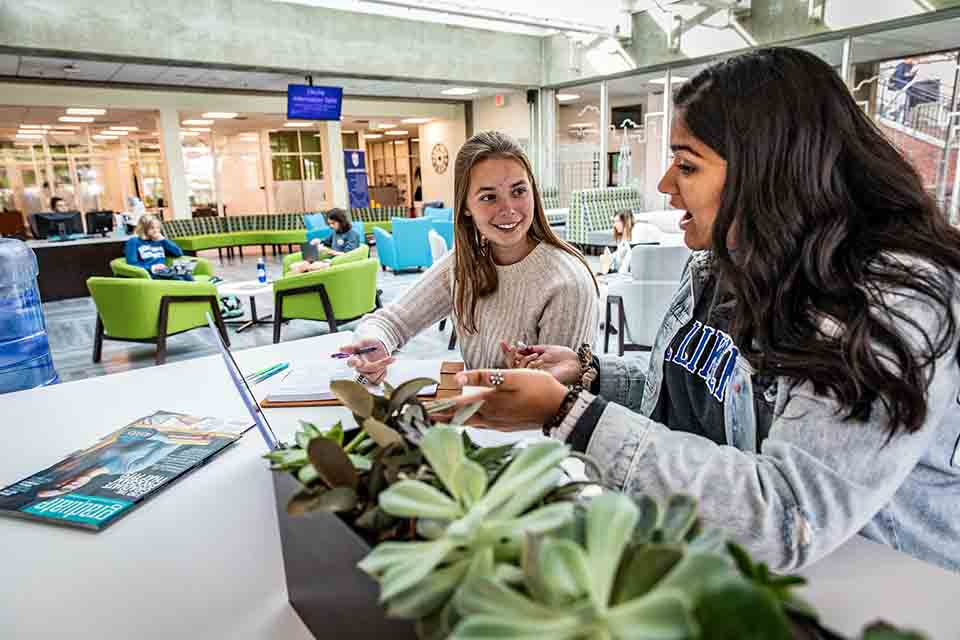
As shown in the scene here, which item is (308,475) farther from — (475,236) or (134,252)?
(134,252)

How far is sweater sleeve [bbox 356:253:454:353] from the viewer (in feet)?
6.73

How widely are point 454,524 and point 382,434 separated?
0.17 meters

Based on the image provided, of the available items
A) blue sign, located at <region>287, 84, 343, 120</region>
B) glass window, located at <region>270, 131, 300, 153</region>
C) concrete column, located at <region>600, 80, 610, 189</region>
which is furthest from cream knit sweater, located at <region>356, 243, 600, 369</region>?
glass window, located at <region>270, 131, 300, 153</region>

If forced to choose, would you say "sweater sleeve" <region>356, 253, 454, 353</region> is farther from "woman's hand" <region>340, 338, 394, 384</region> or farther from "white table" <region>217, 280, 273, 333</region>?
"white table" <region>217, 280, 273, 333</region>

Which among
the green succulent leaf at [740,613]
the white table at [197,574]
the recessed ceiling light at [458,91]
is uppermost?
the recessed ceiling light at [458,91]

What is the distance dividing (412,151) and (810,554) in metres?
20.3

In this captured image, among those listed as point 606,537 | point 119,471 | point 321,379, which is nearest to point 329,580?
point 606,537

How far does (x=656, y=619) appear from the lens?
0.28 m

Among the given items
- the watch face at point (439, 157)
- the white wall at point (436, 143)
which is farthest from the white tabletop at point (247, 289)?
the watch face at point (439, 157)

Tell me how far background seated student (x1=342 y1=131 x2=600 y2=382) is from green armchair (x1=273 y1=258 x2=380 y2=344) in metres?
3.10

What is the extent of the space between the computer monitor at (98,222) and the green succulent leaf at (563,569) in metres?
11.5

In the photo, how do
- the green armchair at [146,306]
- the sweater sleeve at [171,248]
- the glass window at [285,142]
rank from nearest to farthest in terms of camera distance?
1. the green armchair at [146,306]
2. the sweater sleeve at [171,248]
3. the glass window at [285,142]

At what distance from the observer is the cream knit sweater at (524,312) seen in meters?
1.88

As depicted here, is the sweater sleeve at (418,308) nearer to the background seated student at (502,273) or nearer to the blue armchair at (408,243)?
the background seated student at (502,273)
